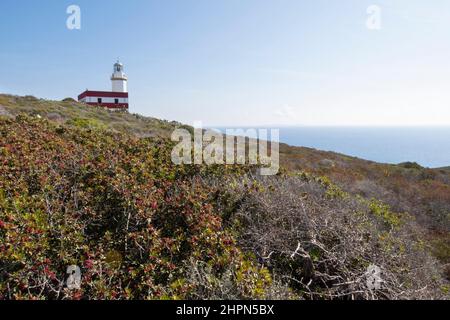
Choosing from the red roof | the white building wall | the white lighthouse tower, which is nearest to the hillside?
the white building wall

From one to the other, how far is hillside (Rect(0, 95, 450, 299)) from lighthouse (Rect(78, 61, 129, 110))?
37593 mm

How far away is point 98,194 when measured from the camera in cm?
470

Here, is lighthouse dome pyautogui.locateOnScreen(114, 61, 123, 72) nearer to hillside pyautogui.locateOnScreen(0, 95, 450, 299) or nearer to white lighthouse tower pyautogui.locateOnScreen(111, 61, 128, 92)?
white lighthouse tower pyautogui.locateOnScreen(111, 61, 128, 92)

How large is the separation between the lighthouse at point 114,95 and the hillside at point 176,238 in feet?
123

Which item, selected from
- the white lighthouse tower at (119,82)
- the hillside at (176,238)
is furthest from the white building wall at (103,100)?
the hillside at (176,238)

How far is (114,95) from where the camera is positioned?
138 ft

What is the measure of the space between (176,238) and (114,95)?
4256cm

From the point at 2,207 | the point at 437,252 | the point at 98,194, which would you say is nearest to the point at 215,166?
the point at 98,194

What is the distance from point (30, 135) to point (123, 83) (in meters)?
40.8

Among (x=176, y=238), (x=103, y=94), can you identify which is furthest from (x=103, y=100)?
(x=176, y=238)

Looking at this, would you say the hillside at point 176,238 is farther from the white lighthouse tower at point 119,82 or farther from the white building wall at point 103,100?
the white lighthouse tower at point 119,82

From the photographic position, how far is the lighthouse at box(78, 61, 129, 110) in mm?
40562

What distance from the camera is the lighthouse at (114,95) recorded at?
1597 inches
